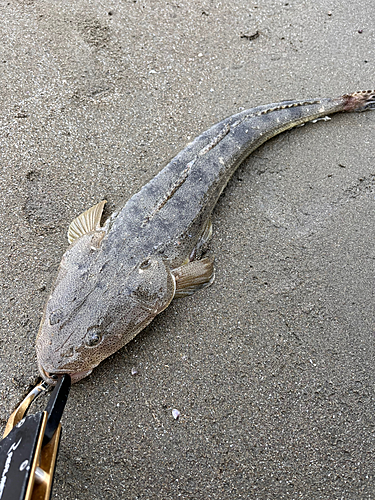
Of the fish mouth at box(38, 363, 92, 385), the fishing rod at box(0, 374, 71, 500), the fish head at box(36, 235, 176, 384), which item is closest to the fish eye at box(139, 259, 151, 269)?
the fish head at box(36, 235, 176, 384)

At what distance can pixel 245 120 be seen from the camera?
141 inches

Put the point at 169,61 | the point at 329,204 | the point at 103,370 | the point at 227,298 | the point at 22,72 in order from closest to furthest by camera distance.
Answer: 1. the point at 103,370
2. the point at 227,298
3. the point at 329,204
4. the point at 22,72
5. the point at 169,61

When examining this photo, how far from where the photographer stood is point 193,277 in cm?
294

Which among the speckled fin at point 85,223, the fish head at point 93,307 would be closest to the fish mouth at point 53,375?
the fish head at point 93,307

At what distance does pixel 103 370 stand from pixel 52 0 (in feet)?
13.2

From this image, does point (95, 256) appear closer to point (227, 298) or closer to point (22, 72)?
point (227, 298)

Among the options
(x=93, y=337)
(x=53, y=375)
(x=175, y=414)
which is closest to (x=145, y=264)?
(x=93, y=337)

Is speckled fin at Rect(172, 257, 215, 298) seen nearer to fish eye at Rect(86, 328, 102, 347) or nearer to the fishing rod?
fish eye at Rect(86, 328, 102, 347)

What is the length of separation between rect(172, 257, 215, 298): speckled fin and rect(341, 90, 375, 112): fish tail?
2427 millimetres

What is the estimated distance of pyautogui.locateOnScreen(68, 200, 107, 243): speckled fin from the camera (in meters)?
2.99

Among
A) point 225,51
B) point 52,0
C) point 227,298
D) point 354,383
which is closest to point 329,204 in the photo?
point 227,298

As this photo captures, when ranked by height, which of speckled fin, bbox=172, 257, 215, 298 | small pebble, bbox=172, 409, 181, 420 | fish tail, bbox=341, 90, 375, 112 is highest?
speckled fin, bbox=172, 257, 215, 298

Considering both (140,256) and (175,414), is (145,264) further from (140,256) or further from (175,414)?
(175,414)

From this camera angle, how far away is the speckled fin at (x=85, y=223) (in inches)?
118
